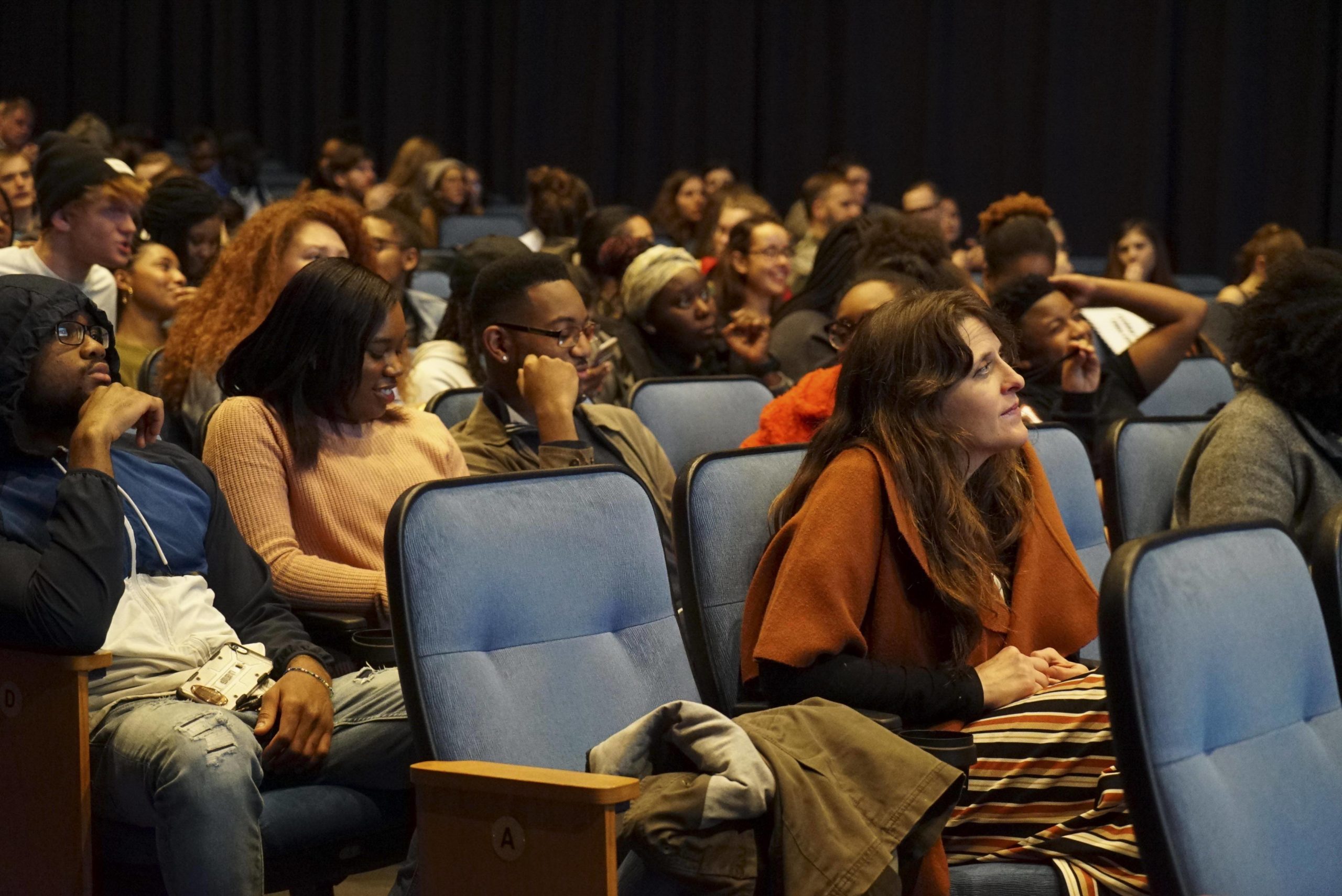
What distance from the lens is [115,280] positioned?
420 cm

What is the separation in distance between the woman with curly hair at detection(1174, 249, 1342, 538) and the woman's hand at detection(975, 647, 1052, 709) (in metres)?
0.68

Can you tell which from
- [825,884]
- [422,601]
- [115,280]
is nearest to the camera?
[825,884]

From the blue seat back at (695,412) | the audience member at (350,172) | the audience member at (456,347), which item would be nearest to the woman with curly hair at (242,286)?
the audience member at (456,347)

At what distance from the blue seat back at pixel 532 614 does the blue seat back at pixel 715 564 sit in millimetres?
54

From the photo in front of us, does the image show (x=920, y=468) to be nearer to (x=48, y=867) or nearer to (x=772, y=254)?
(x=48, y=867)

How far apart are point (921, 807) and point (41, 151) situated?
14.3ft

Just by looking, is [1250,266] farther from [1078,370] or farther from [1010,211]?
[1078,370]

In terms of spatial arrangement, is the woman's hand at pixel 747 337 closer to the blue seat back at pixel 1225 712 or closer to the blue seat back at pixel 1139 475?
the blue seat back at pixel 1139 475

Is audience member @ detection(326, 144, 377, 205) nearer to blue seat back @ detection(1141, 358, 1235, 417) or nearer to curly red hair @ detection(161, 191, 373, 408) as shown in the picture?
curly red hair @ detection(161, 191, 373, 408)

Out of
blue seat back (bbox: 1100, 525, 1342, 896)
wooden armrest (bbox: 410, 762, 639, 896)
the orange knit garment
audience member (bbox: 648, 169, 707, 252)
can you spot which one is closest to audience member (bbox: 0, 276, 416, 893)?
wooden armrest (bbox: 410, 762, 639, 896)

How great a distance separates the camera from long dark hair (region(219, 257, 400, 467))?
254cm

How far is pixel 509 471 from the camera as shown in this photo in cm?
281

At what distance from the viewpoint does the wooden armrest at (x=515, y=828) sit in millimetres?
1532

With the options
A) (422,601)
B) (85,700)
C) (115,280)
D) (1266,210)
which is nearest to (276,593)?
(85,700)
